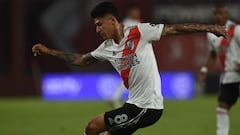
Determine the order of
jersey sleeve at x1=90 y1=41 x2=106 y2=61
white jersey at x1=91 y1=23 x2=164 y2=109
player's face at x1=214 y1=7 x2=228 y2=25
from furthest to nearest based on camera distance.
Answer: player's face at x1=214 y1=7 x2=228 y2=25 < jersey sleeve at x1=90 y1=41 x2=106 y2=61 < white jersey at x1=91 y1=23 x2=164 y2=109

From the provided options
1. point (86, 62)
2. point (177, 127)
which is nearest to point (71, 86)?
point (177, 127)

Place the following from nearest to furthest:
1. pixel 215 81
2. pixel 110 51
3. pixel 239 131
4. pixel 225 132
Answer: pixel 110 51 < pixel 225 132 < pixel 239 131 < pixel 215 81

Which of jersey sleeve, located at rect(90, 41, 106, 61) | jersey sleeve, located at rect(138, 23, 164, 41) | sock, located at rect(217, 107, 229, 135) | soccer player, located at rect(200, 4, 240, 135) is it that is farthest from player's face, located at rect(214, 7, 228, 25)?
jersey sleeve, located at rect(138, 23, 164, 41)

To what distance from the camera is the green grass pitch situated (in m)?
15.4

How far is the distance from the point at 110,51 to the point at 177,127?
21.9ft

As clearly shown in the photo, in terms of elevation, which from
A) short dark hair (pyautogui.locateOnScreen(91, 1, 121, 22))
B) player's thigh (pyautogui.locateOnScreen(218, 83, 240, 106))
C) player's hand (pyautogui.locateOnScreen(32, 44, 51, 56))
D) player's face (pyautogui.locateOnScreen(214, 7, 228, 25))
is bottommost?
player's thigh (pyautogui.locateOnScreen(218, 83, 240, 106))

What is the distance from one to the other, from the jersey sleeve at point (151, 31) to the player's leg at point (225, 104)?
147 inches

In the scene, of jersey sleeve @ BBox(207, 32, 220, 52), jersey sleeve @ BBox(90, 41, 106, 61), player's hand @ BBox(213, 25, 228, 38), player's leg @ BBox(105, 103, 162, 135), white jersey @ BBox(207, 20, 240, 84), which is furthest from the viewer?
jersey sleeve @ BBox(207, 32, 220, 52)

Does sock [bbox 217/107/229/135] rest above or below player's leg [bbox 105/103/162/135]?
below

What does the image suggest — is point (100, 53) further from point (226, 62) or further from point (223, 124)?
point (226, 62)

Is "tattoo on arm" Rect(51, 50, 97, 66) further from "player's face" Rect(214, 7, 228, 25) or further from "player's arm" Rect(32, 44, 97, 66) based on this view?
"player's face" Rect(214, 7, 228, 25)

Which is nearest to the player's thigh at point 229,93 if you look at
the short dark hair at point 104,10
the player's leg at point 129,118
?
the player's leg at point 129,118

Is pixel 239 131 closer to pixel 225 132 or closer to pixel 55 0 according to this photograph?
pixel 225 132

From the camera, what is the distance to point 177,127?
52.9 ft
